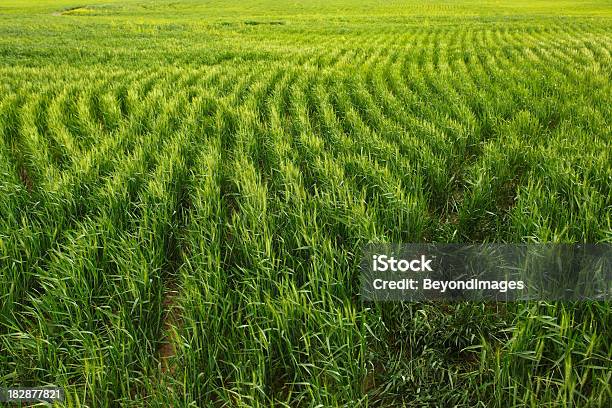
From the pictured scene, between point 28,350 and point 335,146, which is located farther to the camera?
point 335,146

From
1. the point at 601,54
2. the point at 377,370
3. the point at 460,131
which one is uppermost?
the point at 601,54

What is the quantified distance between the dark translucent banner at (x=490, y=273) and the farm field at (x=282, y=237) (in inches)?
3.3

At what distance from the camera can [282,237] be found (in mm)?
2781

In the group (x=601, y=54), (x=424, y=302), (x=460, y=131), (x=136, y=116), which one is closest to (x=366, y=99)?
(x=460, y=131)

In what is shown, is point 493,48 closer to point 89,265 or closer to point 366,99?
point 366,99

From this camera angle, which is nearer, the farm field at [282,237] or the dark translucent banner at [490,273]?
the farm field at [282,237]

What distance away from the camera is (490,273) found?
7.97 feet

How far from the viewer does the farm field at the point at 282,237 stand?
1.90m

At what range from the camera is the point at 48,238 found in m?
2.96

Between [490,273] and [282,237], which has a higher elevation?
[282,237]

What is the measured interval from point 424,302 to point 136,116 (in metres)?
4.74

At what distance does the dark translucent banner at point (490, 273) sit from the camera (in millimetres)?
2162

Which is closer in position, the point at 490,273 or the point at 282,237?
the point at 490,273

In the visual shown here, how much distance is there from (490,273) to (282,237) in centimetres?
127
